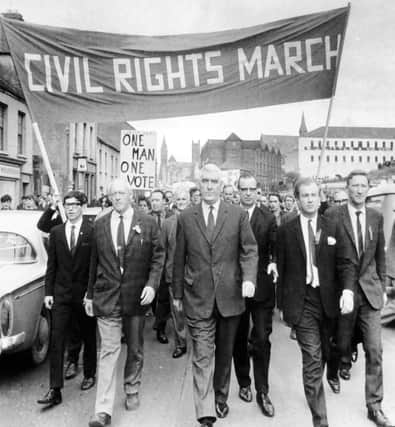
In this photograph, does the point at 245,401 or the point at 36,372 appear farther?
the point at 36,372

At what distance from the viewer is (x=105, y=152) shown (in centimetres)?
4166

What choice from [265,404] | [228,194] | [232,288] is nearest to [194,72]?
[232,288]

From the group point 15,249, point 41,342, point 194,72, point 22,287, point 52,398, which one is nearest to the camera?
point 52,398

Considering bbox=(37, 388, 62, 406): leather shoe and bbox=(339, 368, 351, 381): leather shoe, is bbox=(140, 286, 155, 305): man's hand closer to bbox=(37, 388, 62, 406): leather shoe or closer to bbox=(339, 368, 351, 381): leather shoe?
bbox=(37, 388, 62, 406): leather shoe

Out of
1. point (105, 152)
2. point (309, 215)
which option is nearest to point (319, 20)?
point (309, 215)

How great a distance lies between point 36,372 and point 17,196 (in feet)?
63.4

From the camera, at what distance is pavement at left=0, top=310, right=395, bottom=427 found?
380cm

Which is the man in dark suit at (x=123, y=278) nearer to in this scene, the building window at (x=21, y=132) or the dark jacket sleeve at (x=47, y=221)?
the dark jacket sleeve at (x=47, y=221)

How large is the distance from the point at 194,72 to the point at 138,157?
11.9 feet

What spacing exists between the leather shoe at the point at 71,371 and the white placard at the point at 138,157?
14.1ft

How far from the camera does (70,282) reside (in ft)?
14.4

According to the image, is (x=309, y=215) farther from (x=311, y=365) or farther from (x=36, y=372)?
(x=36, y=372)

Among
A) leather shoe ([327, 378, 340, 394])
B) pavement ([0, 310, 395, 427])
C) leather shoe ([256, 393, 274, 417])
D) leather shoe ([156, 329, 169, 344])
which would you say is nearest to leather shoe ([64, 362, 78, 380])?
pavement ([0, 310, 395, 427])

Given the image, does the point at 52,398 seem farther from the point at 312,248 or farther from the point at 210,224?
the point at 312,248
